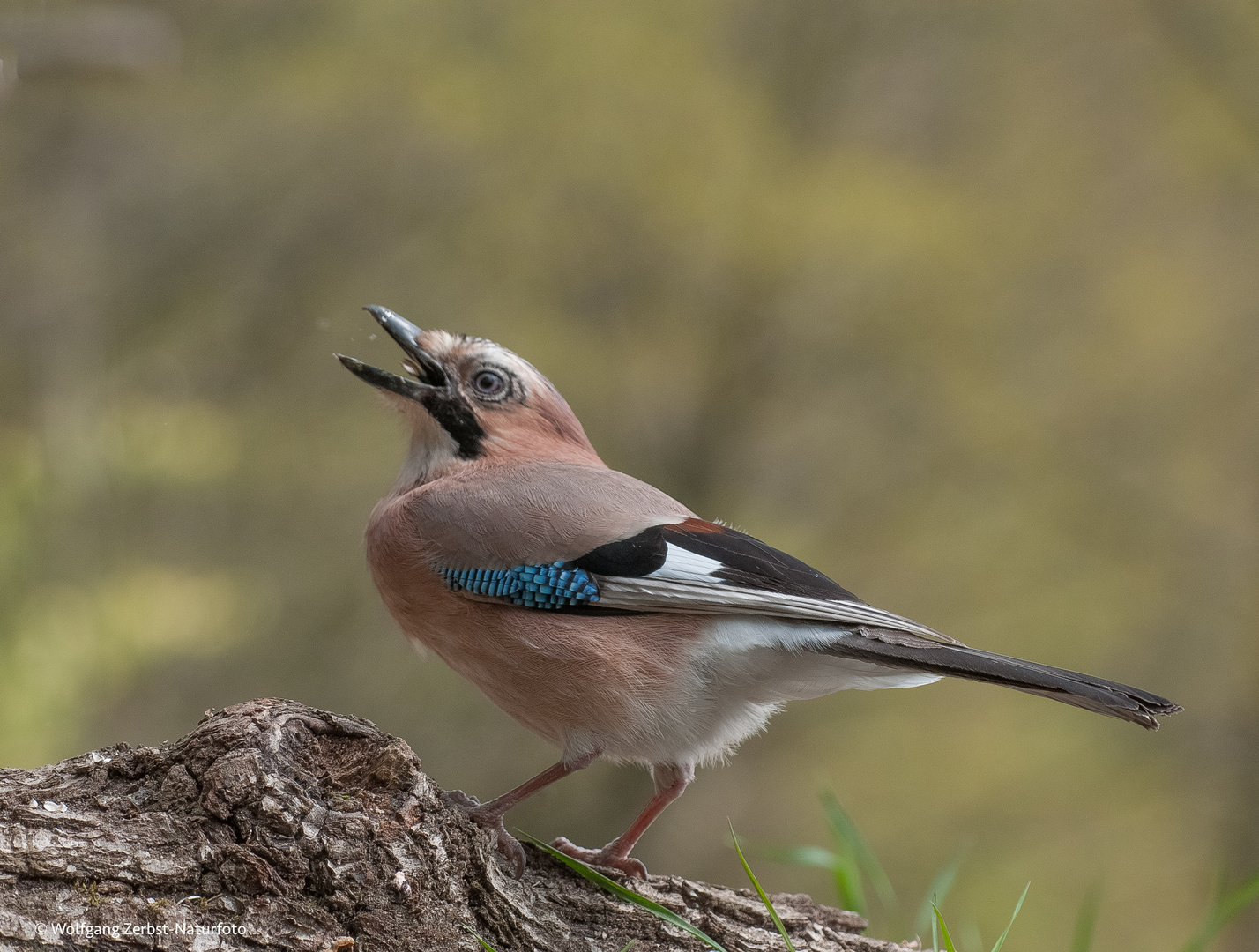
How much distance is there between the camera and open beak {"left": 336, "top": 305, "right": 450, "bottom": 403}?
3.95 meters

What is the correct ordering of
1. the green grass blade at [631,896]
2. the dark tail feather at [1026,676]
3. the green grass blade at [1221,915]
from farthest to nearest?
the green grass blade at [1221,915], the green grass blade at [631,896], the dark tail feather at [1026,676]

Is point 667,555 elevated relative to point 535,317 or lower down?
lower down

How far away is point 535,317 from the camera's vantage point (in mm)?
8734

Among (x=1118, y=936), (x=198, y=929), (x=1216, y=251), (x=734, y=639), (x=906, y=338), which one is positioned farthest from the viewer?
(x=1118, y=936)

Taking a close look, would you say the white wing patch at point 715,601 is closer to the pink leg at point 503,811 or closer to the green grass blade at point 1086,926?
the pink leg at point 503,811

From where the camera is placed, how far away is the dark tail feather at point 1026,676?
2617 millimetres

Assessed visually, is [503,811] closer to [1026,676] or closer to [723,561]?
[723,561]

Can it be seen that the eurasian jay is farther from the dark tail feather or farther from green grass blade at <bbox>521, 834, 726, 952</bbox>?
green grass blade at <bbox>521, 834, 726, 952</bbox>

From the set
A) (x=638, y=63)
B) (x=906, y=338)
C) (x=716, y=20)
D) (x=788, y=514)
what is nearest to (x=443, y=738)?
(x=788, y=514)

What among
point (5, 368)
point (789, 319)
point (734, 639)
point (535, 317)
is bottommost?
point (5, 368)

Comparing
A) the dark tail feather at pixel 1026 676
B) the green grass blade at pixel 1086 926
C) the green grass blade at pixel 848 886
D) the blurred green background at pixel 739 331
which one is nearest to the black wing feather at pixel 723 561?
the dark tail feather at pixel 1026 676

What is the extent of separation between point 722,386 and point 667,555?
562 centimetres

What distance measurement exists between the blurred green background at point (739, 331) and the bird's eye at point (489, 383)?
3.43 meters

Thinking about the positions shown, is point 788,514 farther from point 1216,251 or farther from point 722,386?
point 1216,251
